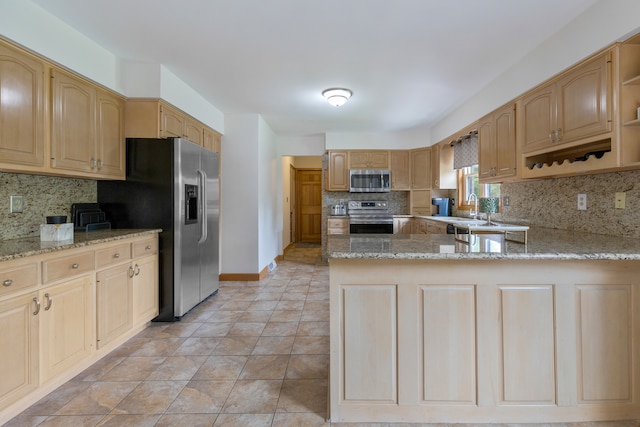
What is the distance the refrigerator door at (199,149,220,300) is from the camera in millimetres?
3225

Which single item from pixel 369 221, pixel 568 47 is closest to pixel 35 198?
pixel 568 47

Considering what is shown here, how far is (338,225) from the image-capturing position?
5395mm

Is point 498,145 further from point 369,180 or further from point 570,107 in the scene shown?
point 369,180

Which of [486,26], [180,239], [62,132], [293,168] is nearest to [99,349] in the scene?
[180,239]

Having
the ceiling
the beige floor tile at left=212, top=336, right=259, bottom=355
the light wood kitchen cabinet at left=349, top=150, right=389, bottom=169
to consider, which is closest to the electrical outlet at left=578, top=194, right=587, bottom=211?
the ceiling

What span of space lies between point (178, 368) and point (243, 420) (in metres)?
0.76

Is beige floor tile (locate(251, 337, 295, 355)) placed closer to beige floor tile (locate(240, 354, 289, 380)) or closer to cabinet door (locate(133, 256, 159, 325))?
beige floor tile (locate(240, 354, 289, 380))

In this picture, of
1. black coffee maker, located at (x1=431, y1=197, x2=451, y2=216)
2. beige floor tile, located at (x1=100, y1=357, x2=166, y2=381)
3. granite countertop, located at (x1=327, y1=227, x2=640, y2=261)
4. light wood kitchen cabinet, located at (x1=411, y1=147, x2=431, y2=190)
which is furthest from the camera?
light wood kitchen cabinet, located at (x1=411, y1=147, x2=431, y2=190)

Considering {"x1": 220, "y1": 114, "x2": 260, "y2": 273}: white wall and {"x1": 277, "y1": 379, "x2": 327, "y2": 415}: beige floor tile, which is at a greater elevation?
{"x1": 220, "y1": 114, "x2": 260, "y2": 273}: white wall

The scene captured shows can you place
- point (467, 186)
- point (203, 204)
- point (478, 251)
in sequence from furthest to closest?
point (467, 186) → point (203, 204) → point (478, 251)

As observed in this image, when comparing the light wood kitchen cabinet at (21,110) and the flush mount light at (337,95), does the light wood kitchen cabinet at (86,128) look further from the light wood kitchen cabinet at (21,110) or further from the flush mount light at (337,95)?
the flush mount light at (337,95)

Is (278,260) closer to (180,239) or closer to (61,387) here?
(180,239)

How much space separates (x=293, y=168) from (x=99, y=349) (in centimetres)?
629

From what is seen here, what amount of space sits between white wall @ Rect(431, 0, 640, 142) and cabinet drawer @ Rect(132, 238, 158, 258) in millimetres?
3505
